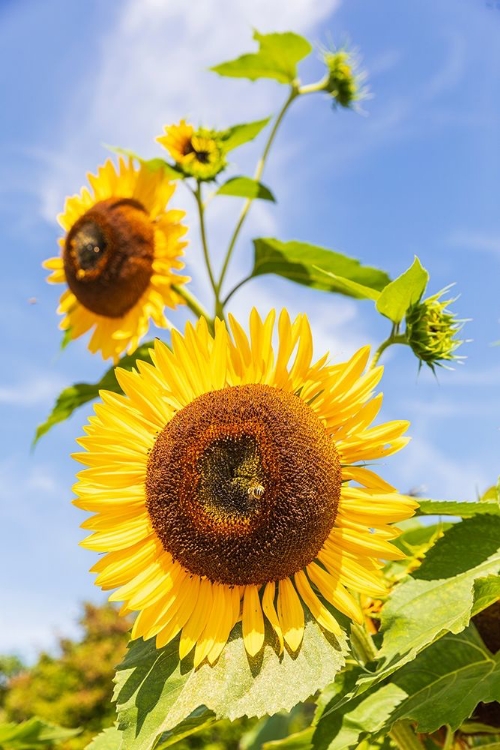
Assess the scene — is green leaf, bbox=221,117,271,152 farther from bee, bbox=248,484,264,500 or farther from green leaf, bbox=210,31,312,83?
bee, bbox=248,484,264,500

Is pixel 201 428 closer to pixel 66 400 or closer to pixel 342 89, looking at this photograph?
pixel 66 400

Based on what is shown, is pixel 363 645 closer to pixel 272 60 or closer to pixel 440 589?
pixel 440 589

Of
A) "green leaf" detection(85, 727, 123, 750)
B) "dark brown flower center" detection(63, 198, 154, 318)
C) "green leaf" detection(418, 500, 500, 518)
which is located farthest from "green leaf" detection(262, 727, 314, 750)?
"dark brown flower center" detection(63, 198, 154, 318)

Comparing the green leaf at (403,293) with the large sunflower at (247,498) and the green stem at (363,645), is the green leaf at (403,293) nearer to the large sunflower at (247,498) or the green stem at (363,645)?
the large sunflower at (247,498)

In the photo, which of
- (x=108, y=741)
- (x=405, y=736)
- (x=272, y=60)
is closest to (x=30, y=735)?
(x=108, y=741)

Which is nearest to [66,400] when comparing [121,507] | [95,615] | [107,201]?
[107,201]

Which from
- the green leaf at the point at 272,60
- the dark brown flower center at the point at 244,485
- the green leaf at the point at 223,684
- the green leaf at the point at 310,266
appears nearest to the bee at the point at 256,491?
the dark brown flower center at the point at 244,485
